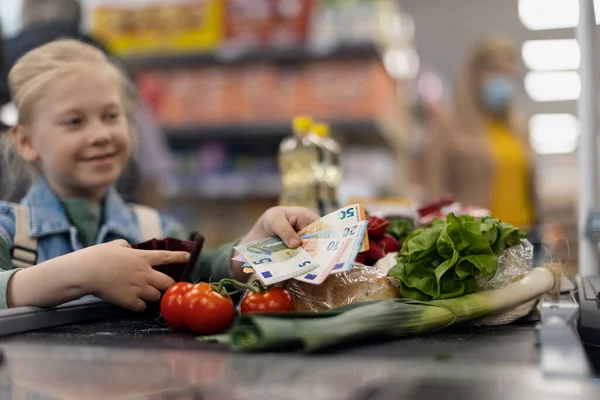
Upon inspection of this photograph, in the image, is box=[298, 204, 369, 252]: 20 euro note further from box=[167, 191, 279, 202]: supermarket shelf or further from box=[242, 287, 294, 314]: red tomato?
box=[167, 191, 279, 202]: supermarket shelf

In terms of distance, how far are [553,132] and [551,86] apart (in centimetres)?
255

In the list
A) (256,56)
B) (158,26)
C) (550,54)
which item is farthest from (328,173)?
(550,54)

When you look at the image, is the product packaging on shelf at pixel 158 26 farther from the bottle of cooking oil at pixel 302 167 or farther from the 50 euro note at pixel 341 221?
the 50 euro note at pixel 341 221

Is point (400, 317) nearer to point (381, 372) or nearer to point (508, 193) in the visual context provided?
point (381, 372)

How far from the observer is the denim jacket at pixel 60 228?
1707 mm

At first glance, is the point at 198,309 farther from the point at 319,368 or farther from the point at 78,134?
the point at 78,134

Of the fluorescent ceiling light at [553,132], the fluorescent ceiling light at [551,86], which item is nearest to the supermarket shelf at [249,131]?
the fluorescent ceiling light at [551,86]

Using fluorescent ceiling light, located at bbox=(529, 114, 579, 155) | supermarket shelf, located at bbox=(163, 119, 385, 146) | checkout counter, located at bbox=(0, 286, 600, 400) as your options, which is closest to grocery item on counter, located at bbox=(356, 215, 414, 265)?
checkout counter, located at bbox=(0, 286, 600, 400)

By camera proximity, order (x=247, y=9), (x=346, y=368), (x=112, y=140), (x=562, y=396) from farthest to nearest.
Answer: (x=247, y=9), (x=112, y=140), (x=346, y=368), (x=562, y=396)

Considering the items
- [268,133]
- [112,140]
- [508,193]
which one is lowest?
[508,193]

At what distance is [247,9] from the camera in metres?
5.23

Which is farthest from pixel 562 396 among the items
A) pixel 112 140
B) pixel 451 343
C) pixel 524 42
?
pixel 524 42

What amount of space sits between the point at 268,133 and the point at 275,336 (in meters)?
4.43

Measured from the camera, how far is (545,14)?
1204 centimetres
